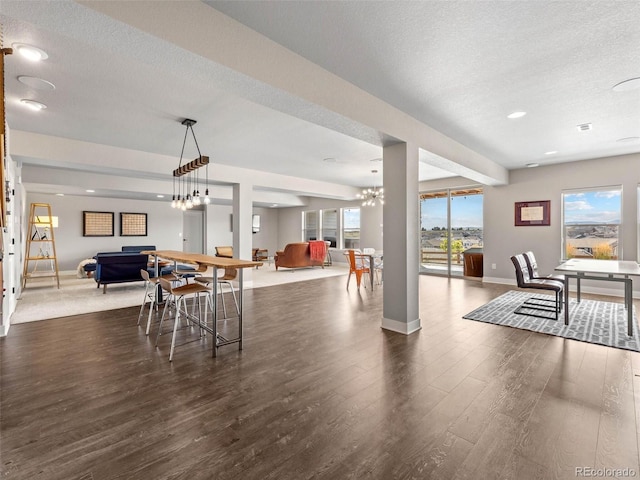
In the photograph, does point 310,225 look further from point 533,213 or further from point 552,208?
point 552,208

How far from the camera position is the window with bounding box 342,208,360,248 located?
10.9 metres

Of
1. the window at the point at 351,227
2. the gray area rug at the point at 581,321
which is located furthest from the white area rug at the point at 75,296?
the gray area rug at the point at 581,321

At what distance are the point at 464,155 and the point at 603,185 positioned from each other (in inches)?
121

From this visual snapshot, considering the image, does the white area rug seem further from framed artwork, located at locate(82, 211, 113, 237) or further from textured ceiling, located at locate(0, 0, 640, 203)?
textured ceiling, located at locate(0, 0, 640, 203)

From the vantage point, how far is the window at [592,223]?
5617mm

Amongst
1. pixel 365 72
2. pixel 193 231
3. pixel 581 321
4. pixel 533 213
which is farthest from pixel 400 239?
pixel 193 231

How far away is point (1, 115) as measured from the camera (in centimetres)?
152

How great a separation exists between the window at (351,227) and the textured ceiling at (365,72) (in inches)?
247

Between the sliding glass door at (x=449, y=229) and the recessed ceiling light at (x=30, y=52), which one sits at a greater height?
the recessed ceiling light at (x=30, y=52)

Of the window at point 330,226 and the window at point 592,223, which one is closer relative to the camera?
the window at point 592,223

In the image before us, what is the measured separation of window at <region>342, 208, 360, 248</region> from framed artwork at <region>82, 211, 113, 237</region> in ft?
25.1

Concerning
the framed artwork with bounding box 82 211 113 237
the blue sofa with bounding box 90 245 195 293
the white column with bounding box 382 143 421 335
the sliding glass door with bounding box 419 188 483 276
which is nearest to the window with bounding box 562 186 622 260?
the sliding glass door with bounding box 419 188 483 276

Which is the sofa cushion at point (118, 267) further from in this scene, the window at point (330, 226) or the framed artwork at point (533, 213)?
the framed artwork at point (533, 213)

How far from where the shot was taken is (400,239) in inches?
143
